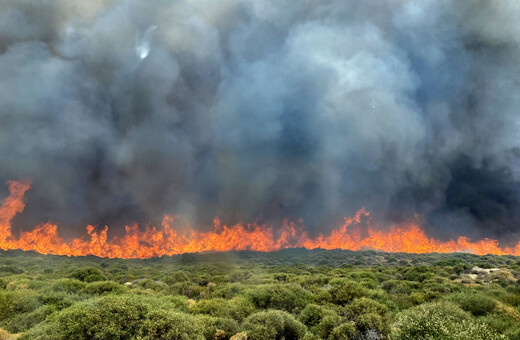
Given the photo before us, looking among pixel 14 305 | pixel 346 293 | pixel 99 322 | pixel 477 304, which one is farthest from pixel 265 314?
pixel 14 305

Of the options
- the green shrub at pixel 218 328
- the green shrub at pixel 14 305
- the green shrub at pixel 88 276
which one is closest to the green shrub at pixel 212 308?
the green shrub at pixel 218 328

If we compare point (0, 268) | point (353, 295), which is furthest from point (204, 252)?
point (353, 295)

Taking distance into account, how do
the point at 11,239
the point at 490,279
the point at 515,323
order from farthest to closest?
the point at 11,239
the point at 490,279
the point at 515,323

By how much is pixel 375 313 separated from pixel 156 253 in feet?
430

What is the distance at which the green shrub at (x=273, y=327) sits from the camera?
20.7 m

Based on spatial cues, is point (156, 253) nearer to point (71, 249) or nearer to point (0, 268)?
point (71, 249)

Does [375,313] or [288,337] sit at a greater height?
[375,313]

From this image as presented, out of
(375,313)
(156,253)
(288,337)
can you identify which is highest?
(375,313)

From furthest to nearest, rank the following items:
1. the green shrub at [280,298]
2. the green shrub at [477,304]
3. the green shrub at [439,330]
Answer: the green shrub at [280,298]
the green shrub at [477,304]
the green shrub at [439,330]

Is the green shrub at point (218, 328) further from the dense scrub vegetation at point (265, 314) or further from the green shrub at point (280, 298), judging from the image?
the green shrub at point (280, 298)

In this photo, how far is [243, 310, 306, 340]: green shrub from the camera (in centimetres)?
2070

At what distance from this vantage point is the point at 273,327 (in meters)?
21.2

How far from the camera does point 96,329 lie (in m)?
16.4

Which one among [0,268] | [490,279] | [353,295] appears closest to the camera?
[353,295]
